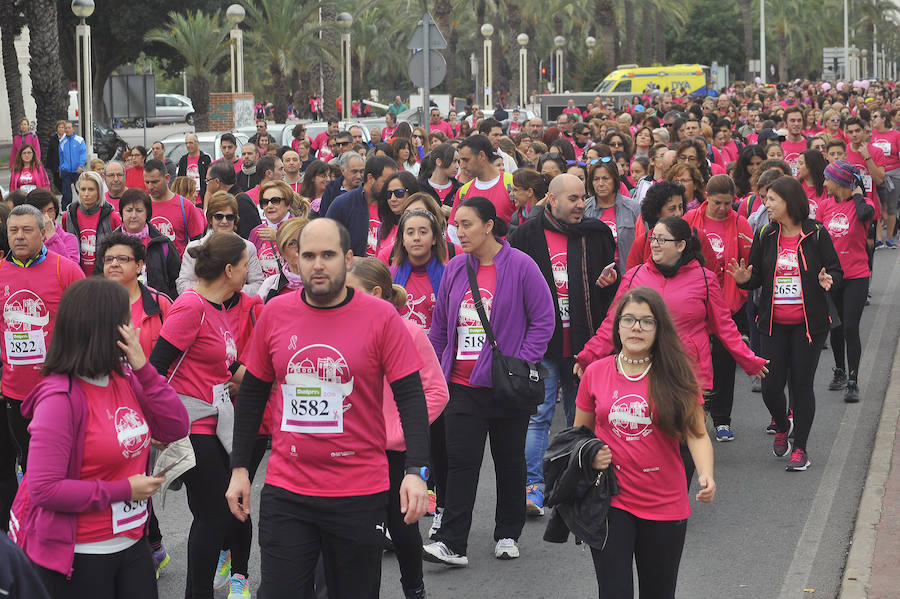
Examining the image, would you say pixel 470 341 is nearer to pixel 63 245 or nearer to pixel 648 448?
pixel 648 448

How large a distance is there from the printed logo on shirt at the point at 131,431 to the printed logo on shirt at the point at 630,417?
1.81 m

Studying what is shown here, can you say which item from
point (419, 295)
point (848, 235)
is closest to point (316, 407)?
point (419, 295)

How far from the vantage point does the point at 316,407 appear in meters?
4.72

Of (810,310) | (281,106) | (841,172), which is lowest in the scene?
(810,310)

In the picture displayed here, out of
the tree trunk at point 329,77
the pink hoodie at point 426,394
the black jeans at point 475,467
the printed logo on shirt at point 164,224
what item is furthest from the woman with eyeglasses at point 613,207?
the tree trunk at point 329,77

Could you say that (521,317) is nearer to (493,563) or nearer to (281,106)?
(493,563)

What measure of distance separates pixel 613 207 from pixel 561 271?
155 centimetres

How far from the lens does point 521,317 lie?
6.95 meters

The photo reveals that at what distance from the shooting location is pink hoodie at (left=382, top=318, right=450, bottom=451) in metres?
5.82

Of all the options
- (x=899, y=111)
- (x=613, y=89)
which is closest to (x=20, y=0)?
(x=613, y=89)

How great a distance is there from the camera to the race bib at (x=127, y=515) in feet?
14.6

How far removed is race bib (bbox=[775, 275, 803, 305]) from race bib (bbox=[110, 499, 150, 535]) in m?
5.34

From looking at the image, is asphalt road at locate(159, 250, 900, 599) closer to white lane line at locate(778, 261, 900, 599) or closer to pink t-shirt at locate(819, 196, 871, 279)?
white lane line at locate(778, 261, 900, 599)

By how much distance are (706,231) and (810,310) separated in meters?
1.01
